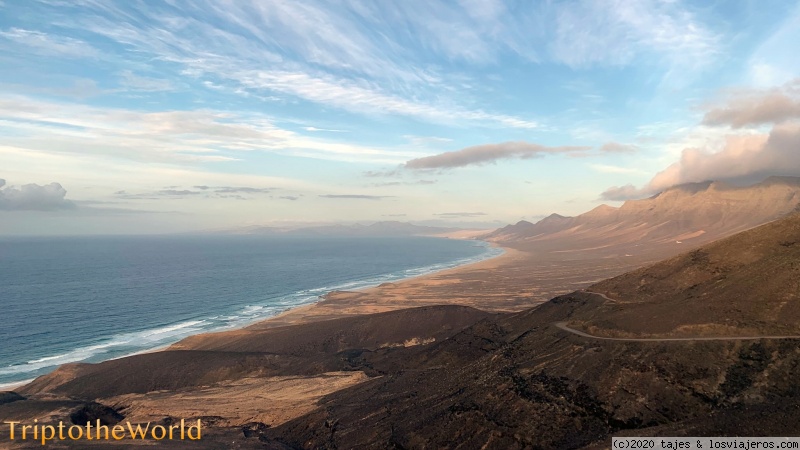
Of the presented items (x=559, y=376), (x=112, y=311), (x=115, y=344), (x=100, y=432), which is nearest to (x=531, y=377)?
(x=559, y=376)

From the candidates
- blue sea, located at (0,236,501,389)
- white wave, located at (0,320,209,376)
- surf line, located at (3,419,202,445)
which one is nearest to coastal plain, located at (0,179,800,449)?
surf line, located at (3,419,202,445)

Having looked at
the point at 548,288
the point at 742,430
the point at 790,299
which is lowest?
the point at 548,288

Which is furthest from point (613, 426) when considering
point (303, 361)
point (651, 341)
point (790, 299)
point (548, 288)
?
point (548, 288)

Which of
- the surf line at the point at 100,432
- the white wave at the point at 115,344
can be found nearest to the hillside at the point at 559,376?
the surf line at the point at 100,432

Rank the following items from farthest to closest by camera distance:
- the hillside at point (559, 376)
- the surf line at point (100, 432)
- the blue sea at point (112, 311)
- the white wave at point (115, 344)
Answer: the blue sea at point (112, 311)
the white wave at point (115, 344)
the surf line at point (100, 432)
the hillside at point (559, 376)

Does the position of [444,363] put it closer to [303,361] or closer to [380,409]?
[380,409]

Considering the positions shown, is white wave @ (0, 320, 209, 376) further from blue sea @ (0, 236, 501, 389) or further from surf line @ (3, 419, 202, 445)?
surf line @ (3, 419, 202, 445)

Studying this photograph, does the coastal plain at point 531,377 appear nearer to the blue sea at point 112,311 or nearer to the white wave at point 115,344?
the white wave at point 115,344

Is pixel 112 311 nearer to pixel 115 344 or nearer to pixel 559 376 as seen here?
pixel 115 344

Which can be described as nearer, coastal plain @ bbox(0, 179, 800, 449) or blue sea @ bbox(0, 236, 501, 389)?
coastal plain @ bbox(0, 179, 800, 449)

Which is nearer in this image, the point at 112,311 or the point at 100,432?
the point at 100,432

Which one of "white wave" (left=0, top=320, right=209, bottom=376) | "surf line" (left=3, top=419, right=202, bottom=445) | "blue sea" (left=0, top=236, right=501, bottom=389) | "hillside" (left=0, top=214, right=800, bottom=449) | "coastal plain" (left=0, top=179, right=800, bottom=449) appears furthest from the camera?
"blue sea" (left=0, top=236, right=501, bottom=389)
